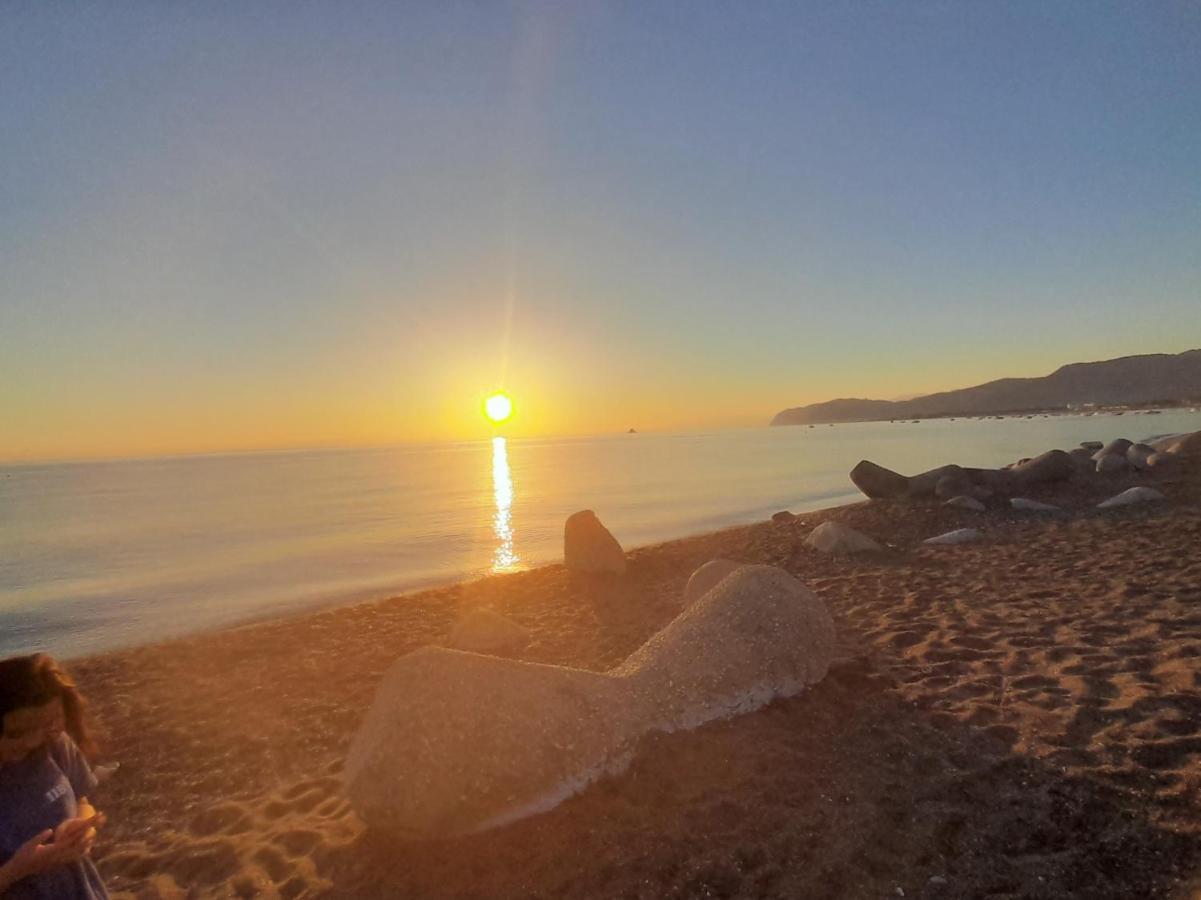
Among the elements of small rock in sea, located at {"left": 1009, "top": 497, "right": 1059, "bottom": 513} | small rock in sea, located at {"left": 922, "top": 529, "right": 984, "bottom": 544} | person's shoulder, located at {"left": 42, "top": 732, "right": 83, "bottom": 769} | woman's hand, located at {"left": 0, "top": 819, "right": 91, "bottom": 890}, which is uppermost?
person's shoulder, located at {"left": 42, "top": 732, "right": 83, "bottom": 769}

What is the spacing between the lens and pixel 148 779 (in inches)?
237

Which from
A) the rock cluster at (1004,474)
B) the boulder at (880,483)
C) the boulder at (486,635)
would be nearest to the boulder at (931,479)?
the rock cluster at (1004,474)

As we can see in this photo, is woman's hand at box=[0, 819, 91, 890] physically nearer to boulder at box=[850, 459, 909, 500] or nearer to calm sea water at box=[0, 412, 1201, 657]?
calm sea water at box=[0, 412, 1201, 657]

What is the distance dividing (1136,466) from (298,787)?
919 inches

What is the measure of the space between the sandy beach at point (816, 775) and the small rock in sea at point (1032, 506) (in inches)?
231

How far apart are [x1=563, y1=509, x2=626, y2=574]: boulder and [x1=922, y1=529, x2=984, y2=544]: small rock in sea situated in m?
6.04

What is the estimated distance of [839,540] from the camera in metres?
13.4

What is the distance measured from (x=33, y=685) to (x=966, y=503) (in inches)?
680

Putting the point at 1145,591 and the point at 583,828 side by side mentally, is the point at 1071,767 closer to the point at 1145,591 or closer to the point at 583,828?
the point at 583,828

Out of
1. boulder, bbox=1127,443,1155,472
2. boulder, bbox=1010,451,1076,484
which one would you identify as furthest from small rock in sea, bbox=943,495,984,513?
boulder, bbox=1127,443,1155,472

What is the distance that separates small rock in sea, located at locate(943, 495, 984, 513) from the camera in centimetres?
1587

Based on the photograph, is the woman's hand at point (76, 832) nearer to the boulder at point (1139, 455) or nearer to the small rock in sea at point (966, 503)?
the small rock in sea at point (966, 503)

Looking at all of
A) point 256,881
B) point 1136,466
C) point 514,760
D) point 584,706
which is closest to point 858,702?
point 584,706

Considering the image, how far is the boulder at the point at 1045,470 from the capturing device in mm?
18344
